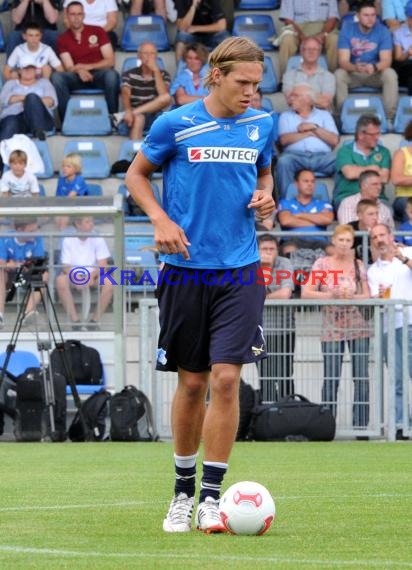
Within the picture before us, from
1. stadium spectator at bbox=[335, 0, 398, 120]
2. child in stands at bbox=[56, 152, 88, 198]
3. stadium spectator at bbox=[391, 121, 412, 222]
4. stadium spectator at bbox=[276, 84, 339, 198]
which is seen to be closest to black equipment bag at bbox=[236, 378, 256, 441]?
stadium spectator at bbox=[391, 121, 412, 222]

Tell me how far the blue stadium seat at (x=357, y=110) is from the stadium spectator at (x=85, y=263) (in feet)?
20.2

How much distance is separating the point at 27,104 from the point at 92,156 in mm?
1191

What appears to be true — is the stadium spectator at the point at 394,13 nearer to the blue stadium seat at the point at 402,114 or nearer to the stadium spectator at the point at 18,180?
the blue stadium seat at the point at 402,114

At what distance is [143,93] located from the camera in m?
20.1

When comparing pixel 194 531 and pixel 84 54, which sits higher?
pixel 84 54

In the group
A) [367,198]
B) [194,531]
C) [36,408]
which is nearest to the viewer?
[194,531]

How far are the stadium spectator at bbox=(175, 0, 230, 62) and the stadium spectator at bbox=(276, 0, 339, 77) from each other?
2.92ft

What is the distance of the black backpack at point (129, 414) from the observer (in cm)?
1376

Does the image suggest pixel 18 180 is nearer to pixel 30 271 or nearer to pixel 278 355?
pixel 30 271

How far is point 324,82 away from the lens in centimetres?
2017

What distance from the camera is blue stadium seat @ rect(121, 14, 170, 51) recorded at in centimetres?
2123

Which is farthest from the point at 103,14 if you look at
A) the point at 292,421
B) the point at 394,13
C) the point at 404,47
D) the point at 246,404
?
the point at 292,421

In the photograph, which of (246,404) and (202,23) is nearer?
(246,404)

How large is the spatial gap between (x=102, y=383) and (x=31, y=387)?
3.65 ft
